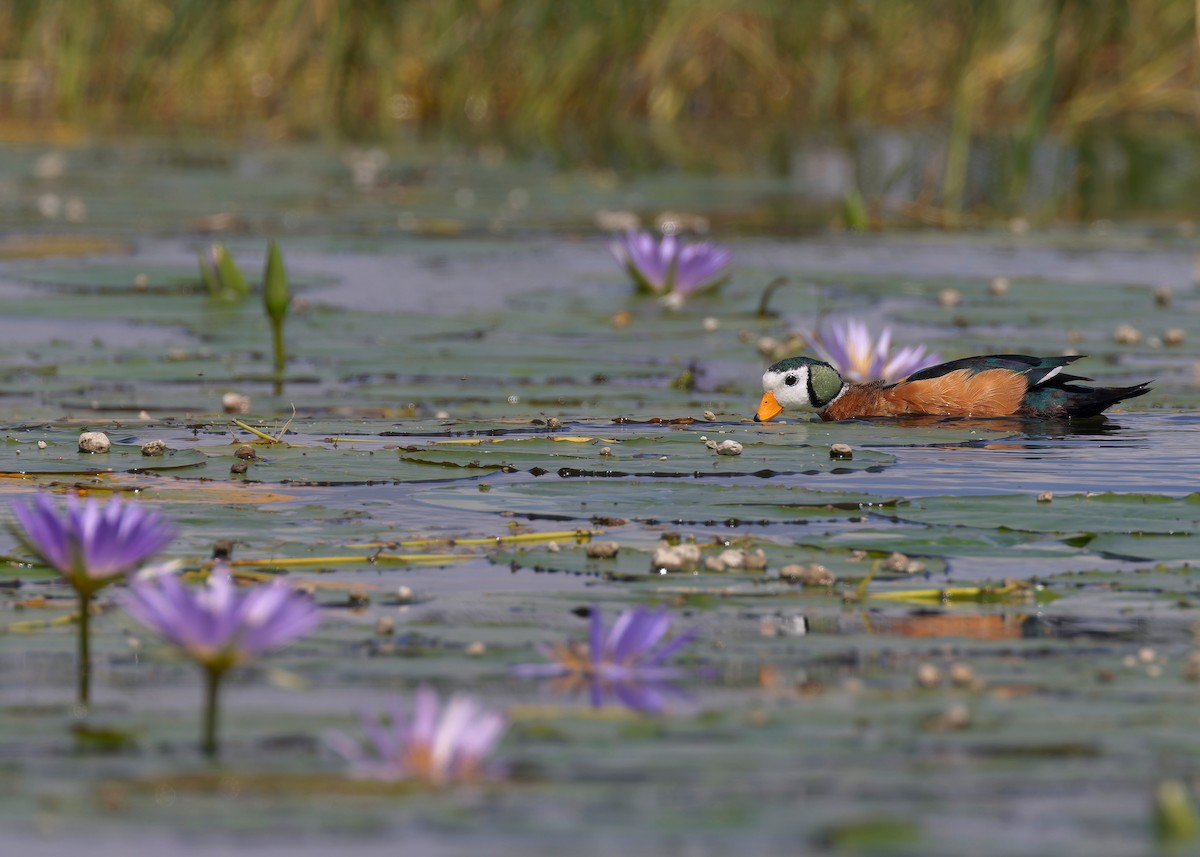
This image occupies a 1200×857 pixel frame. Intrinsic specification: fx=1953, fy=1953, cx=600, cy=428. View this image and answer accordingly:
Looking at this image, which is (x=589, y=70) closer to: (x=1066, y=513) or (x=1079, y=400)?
(x=1079, y=400)

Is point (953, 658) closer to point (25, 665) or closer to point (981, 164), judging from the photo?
point (25, 665)

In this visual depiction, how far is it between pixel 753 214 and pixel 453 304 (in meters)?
5.16

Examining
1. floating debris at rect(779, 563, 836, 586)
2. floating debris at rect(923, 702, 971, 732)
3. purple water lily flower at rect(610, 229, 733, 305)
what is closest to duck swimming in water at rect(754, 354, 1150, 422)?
floating debris at rect(779, 563, 836, 586)

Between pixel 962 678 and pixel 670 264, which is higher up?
pixel 670 264

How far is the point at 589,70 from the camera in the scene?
20766mm

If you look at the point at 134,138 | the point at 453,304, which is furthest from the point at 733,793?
the point at 134,138

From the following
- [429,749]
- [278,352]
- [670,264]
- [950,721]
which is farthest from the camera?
[670,264]

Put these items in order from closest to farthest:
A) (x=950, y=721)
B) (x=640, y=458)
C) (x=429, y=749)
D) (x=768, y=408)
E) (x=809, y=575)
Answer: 1. (x=429, y=749)
2. (x=950, y=721)
3. (x=809, y=575)
4. (x=640, y=458)
5. (x=768, y=408)

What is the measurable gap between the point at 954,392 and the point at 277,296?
2.30m

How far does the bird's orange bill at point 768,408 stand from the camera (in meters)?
5.61

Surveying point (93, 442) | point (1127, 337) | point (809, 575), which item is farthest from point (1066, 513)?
point (1127, 337)

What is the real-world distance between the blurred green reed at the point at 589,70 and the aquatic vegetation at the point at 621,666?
1452 cm

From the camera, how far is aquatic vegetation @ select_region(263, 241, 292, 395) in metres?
6.42

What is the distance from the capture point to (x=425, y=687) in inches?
116
